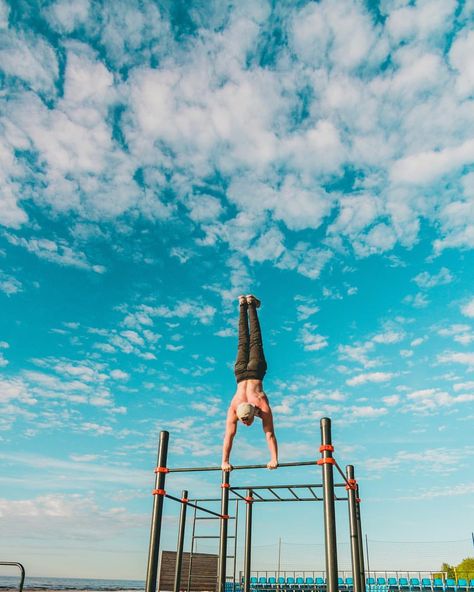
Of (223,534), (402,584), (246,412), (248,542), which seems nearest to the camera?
(246,412)

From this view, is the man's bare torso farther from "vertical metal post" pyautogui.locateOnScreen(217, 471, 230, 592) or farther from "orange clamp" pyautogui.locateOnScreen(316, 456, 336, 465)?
"vertical metal post" pyautogui.locateOnScreen(217, 471, 230, 592)

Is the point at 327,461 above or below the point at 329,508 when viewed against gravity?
above

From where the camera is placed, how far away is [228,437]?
6.05m

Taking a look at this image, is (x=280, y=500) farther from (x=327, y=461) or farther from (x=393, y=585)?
(x=393, y=585)

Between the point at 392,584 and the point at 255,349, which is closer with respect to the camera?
the point at 255,349

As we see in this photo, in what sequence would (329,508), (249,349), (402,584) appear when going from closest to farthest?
1. (329,508)
2. (249,349)
3. (402,584)

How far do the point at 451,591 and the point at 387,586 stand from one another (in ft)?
11.7

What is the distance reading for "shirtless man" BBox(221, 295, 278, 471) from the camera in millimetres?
5828

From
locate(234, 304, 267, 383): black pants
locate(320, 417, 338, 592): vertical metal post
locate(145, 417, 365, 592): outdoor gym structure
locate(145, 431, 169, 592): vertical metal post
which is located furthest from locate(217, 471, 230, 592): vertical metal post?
locate(320, 417, 338, 592): vertical metal post

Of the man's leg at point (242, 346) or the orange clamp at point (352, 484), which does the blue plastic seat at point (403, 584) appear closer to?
the orange clamp at point (352, 484)

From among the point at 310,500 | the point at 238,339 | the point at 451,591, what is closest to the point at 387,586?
the point at 451,591

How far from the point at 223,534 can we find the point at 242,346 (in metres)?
2.97

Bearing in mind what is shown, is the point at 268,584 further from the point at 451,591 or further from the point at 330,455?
the point at 330,455

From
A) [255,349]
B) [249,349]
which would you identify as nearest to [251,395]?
[255,349]
